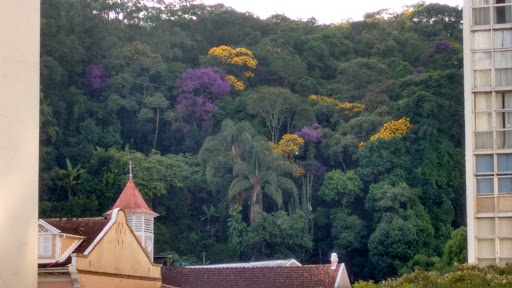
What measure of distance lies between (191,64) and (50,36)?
13048 mm

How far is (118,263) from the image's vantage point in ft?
93.2

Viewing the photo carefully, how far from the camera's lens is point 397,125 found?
6556cm

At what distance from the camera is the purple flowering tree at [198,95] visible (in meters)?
70.6

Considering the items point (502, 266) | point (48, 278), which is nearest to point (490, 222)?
point (502, 266)

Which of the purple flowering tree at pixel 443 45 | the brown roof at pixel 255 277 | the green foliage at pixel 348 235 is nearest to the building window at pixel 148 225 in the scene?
the brown roof at pixel 255 277

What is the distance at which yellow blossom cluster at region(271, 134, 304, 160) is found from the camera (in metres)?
67.1

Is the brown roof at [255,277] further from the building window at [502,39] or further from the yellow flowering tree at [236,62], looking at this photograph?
the yellow flowering tree at [236,62]

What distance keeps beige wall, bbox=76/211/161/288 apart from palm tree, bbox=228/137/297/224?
31.9m

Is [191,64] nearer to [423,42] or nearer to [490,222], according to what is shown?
[423,42]

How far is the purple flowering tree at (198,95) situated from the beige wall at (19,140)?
65.0 meters

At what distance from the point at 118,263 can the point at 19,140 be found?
23.7m

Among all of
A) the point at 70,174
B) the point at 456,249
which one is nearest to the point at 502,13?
the point at 456,249

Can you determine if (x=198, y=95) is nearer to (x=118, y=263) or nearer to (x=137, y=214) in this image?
(x=137, y=214)

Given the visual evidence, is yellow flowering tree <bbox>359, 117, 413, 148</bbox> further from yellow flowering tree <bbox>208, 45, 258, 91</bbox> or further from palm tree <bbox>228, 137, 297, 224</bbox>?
yellow flowering tree <bbox>208, 45, 258, 91</bbox>
